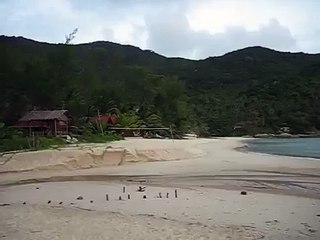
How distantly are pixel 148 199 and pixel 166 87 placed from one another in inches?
2366

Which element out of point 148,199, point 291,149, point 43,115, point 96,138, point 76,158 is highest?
point 43,115

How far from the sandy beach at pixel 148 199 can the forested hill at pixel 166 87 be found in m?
20.7

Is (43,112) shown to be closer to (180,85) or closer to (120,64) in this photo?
(180,85)

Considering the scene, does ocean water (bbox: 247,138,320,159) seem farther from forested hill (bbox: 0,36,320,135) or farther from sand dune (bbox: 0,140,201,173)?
forested hill (bbox: 0,36,320,135)

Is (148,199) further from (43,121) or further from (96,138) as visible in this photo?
(43,121)

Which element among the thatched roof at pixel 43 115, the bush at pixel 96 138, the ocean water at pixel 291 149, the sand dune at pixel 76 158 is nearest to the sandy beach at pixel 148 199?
the sand dune at pixel 76 158

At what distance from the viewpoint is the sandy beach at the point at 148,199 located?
830cm

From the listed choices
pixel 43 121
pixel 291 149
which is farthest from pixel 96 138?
pixel 291 149

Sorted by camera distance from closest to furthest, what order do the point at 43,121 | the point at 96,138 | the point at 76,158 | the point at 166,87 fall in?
1. the point at 76,158
2. the point at 96,138
3. the point at 43,121
4. the point at 166,87

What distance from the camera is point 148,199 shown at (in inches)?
481

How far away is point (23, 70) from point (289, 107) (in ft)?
214

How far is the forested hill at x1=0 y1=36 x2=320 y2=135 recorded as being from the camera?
4219cm

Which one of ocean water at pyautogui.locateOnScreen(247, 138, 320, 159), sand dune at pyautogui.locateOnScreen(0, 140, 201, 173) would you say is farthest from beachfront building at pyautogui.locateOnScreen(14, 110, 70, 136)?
ocean water at pyautogui.locateOnScreen(247, 138, 320, 159)

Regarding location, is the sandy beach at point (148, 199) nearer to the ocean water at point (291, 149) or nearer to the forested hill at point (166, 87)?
the ocean water at point (291, 149)
